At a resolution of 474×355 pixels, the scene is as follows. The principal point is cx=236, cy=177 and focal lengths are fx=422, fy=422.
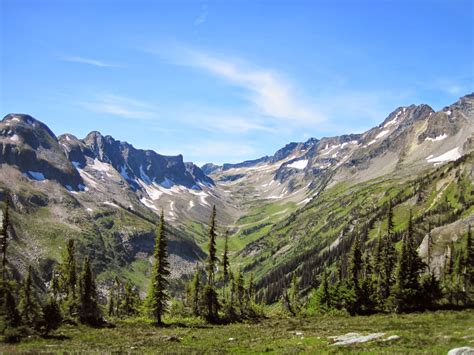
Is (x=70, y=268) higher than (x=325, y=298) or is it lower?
higher

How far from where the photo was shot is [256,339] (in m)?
44.8

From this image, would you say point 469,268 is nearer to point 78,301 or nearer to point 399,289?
point 399,289

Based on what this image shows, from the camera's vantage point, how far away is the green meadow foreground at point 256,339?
1281 inches

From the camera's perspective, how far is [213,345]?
4156 centimetres

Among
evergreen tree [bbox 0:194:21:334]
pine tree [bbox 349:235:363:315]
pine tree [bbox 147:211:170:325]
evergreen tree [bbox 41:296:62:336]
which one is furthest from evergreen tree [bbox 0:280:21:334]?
pine tree [bbox 349:235:363:315]

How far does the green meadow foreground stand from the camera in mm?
32531

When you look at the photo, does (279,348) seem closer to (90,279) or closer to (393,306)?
(393,306)

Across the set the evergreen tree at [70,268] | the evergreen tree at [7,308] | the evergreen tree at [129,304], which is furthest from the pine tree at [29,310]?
the evergreen tree at [129,304]

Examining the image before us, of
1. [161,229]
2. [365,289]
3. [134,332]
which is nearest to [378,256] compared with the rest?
[365,289]

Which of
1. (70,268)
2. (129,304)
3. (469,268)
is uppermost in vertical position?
(469,268)

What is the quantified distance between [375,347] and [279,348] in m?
8.27

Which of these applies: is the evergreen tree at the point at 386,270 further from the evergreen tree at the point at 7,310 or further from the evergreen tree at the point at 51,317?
the evergreen tree at the point at 7,310

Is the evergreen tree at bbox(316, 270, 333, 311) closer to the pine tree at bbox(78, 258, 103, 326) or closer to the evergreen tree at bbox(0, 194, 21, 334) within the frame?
the pine tree at bbox(78, 258, 103, 326)

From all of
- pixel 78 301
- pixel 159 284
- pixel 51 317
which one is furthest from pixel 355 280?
pixel 51 317
